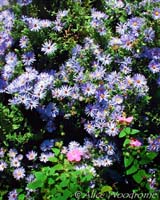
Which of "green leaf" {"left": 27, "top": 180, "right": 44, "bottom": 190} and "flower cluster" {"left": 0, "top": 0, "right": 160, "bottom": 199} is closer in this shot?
"green leaf" {"left": 27, "top": 180, "right": 44, "bottom": 190}

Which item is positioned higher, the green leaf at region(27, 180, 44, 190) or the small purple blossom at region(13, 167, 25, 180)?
the small purple blossom at region(13, 167, 25, 180)

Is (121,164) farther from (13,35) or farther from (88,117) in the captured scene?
(13,35)

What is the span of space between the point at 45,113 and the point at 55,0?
88 cm

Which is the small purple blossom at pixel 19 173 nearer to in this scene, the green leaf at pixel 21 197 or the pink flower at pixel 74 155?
the green leaf at pixel 21 197

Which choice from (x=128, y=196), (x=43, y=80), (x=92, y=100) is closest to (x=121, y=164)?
(x=128, y=196)

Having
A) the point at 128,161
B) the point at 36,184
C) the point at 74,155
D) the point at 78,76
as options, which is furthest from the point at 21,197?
the point at 78,76

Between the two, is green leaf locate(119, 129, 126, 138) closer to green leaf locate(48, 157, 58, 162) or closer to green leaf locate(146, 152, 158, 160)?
green leaf locate(146, 152, 158, 160)

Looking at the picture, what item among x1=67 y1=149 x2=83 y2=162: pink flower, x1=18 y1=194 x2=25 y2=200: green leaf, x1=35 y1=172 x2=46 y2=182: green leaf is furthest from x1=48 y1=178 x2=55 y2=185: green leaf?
x1=18 y1=194 x2=25 y2=200: green leaf

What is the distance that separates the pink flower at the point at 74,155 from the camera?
3.19m

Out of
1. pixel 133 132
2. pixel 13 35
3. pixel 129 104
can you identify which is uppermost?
pixel 13 35

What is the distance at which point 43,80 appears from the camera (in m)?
3.30

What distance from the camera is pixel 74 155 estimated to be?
10.5 ft

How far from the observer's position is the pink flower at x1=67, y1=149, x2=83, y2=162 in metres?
3.19

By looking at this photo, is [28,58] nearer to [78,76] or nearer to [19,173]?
[78,76]
